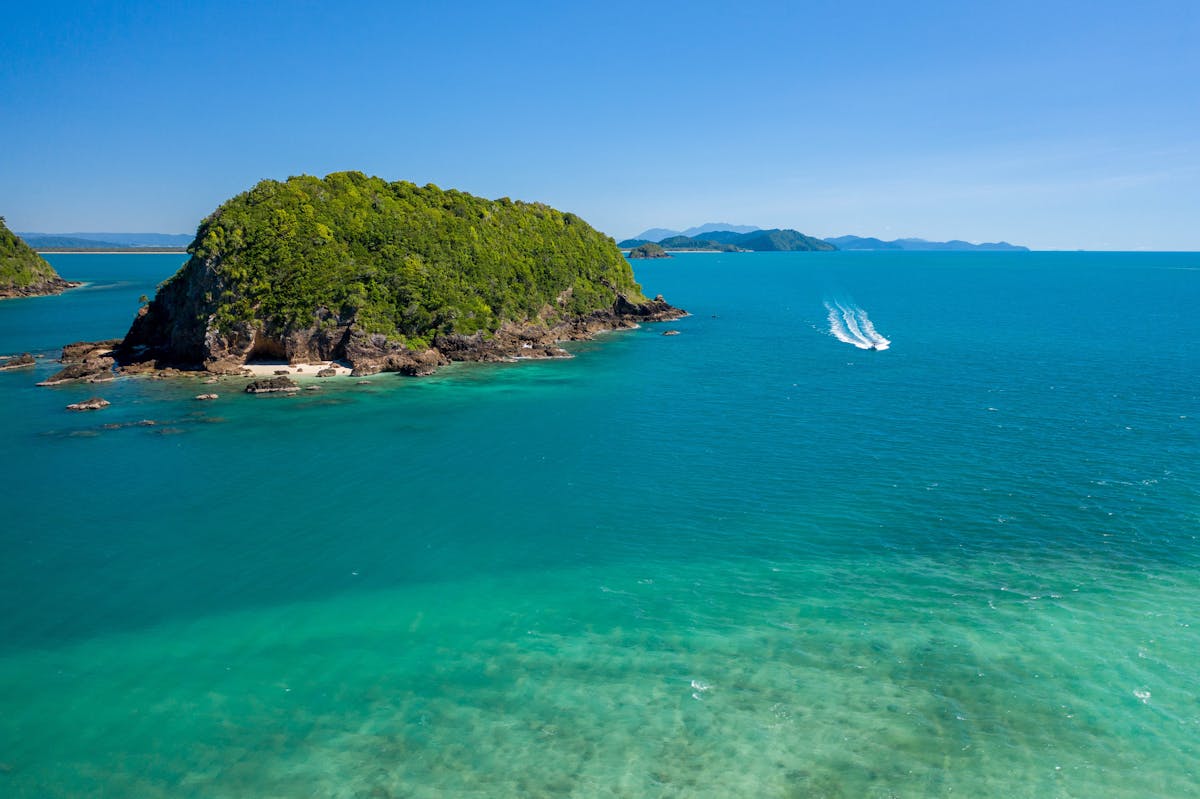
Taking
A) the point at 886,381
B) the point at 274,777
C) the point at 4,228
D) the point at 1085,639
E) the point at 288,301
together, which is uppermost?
the point at 4,228

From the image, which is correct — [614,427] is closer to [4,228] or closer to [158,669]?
[158,669]

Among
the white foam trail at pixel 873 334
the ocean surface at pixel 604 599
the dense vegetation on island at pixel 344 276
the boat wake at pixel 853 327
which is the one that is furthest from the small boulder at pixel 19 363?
the white foam trail at pixel 873 334

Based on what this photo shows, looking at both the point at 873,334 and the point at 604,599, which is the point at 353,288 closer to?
the point at 604,599

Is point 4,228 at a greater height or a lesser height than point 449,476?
greater

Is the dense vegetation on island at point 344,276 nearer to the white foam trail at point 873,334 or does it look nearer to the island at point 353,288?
the island at point 353,288

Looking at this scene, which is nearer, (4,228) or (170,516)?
(170,516)

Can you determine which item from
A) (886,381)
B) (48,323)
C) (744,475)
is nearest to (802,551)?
(744,475)

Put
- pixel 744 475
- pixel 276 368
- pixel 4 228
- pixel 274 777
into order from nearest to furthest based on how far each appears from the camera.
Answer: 1. pixel 274 777
2. pixel 744 475
3. pixel 276 368
4. pixel 4 228

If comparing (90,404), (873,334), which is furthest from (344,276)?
(873,334)
